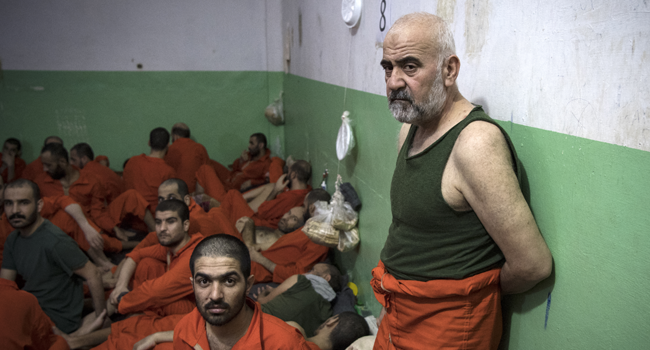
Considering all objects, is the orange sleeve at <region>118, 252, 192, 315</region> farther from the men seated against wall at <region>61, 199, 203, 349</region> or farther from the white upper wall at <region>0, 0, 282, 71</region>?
the white upper wall at <region>0, 0, 282, 71</region>

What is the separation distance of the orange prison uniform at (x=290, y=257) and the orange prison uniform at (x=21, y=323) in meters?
1.43

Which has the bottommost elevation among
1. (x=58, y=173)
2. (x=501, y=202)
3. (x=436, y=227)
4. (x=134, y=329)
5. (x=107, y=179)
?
(x=134, y=329)

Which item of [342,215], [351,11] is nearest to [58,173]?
[342,215]

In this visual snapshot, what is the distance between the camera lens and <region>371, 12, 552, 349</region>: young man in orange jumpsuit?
1209mm

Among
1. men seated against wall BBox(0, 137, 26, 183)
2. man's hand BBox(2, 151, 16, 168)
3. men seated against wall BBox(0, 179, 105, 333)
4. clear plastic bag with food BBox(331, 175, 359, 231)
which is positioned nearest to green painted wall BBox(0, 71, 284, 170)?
men seated against wall BBox(0, 137, 26, 183)

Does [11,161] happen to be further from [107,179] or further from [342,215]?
[342,215]

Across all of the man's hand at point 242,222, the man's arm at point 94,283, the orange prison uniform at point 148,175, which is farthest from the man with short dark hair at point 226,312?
the orange prison uniform at point 148,175

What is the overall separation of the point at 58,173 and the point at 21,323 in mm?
2679

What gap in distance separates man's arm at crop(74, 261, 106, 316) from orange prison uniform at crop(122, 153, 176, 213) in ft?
5.61

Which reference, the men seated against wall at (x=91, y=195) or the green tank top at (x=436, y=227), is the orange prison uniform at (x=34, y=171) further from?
the green tank top at (x=436, y=227)

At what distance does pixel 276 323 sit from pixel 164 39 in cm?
571

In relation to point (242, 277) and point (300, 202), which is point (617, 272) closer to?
point (242, 277)

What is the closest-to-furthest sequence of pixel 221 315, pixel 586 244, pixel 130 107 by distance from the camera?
1. pixel 586 244
2. pixel 221 315
3. pixel 130 107

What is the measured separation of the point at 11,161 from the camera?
5785 millimetres
